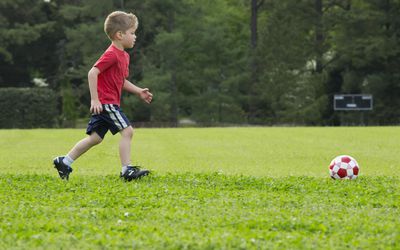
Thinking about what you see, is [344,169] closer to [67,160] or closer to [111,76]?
[111,76]

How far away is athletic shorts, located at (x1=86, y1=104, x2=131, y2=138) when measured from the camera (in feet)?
26.6

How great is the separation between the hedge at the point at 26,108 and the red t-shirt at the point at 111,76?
30978 mm

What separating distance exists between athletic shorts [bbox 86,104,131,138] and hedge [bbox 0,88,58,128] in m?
31.0

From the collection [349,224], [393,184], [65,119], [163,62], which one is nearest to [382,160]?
[393,184]

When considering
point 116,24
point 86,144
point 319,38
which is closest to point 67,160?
point 86,144

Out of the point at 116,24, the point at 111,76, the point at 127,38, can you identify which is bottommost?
the point at 111,76

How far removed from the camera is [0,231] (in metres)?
5.03

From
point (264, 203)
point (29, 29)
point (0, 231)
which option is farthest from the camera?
point (29, 29)

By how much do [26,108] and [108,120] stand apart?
103 feet

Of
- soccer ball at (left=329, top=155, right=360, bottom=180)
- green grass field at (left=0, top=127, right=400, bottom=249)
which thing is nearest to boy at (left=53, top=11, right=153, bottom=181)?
green grass field at (left=0, top=127, right=400, bottom=249)

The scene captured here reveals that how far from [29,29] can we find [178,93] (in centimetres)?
1090

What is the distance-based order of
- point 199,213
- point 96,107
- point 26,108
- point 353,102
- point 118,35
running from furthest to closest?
point 353,102 < point 26,108 < point 118,35 < point 96,107 < point 199,213

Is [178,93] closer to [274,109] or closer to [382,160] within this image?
[274,109]

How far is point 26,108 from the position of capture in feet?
126
